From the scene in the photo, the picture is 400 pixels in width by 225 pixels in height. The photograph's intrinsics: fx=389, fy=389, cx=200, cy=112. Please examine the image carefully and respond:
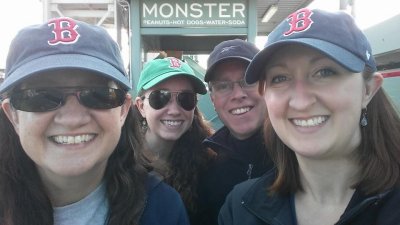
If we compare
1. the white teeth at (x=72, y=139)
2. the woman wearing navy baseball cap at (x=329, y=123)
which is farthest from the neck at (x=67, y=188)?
the woman wearing navy baseball cap at (x=329, y=123)

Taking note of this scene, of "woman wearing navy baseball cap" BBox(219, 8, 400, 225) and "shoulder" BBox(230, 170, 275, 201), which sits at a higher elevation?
"woman wearing navy baseball cap" BBox(219, 8, 400, 225)

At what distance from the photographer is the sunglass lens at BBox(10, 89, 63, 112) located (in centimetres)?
156

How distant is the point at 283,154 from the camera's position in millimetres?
1962

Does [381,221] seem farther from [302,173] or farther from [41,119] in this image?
[41,119]

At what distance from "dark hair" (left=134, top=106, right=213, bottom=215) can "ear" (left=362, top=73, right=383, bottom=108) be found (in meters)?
1.40

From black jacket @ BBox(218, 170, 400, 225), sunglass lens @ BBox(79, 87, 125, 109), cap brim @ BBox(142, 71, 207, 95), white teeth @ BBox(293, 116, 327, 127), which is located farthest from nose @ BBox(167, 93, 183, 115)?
white teeth @ BBox(293, 116, 327, 127)

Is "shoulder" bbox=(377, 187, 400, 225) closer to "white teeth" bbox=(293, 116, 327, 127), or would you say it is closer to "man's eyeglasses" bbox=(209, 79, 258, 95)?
"white teeth" bbox=(293, 116, 327, 127)

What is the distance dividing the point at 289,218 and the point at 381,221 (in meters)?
0.38

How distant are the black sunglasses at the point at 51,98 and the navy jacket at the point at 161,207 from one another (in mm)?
546

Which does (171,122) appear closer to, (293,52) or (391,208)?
(293,52)

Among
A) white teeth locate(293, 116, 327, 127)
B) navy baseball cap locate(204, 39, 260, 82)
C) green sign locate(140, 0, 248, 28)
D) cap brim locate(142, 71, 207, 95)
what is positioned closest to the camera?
white teeth locate(293, 116, 327, 127)

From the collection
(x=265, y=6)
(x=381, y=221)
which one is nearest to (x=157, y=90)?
(x=381, y=221)

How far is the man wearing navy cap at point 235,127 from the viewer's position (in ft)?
8.61

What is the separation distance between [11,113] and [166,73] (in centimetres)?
129
